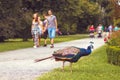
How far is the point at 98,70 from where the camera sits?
38.6 feet

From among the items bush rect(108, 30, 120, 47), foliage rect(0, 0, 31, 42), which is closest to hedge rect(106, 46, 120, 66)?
bush rect(108, 30, 120, 47)

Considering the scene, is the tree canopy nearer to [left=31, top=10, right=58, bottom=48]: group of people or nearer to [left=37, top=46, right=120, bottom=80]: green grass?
[left=31, top=10, right=58, bottom=48]: group of people

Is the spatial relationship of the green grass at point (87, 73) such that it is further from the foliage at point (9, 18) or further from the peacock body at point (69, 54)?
the foliage at point (9, 18)

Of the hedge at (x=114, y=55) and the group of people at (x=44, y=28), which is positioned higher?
the group of people at (x=44, y=28)

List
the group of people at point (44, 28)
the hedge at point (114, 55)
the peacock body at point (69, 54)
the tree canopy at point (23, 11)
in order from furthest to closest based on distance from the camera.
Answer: the tree canopy at point (23, 11) < the group of people at point (44, 28) < the hedge at point (114, 55) < the peacock body at point (69, 54)

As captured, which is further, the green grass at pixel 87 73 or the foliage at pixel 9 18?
the foliage at pixel 9 18

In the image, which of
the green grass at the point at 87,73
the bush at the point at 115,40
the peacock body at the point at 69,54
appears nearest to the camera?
the green grass at the point at 87,73

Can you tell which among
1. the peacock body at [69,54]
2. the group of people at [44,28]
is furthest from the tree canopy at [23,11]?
the peacock body at [69,54]

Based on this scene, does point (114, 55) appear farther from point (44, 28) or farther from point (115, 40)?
point (44, 28)

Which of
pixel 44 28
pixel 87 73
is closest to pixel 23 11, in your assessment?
pixel 44 28

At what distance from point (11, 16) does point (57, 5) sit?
6.92 meters

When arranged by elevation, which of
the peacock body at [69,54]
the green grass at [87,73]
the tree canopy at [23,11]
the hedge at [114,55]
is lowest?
the green grass at [87,73]

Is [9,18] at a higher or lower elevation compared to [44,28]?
higher

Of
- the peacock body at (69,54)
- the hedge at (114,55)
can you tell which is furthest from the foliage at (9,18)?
the peacock body at (69,54)
